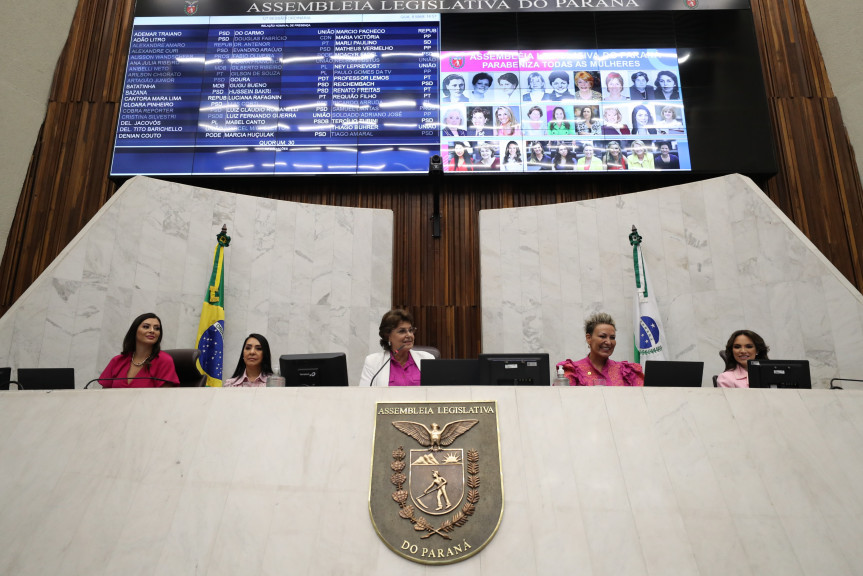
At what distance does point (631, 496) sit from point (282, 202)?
4.19m

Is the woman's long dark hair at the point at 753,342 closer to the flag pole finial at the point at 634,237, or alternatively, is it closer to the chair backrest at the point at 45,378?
Answer: the flag pole finial at the point at 634,237

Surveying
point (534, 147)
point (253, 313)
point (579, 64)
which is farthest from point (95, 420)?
point (579, 64)

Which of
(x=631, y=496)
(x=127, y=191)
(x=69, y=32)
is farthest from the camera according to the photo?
(x=69, y=32)

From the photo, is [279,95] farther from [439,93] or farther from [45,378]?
[45,378]

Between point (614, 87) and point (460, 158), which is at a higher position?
point (614, 87)

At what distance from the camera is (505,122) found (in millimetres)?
6066

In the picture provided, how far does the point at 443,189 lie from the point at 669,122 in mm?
2324

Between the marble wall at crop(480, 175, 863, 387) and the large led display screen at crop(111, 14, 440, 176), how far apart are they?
1.41 meters

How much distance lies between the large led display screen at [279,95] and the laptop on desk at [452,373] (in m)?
3.47

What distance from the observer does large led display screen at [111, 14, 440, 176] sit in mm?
6031

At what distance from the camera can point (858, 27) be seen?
6207mm

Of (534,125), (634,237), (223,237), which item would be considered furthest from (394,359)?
(534,125)

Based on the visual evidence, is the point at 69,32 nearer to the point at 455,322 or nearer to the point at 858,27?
the point at 455,322

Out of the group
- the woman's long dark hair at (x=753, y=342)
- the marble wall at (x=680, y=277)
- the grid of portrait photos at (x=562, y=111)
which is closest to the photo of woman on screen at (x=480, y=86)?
the grid of portrait photos at (x=562, y=111)
